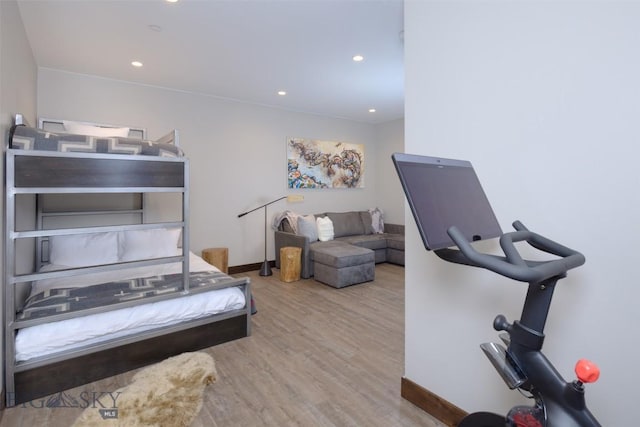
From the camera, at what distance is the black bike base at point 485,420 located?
1.10 m

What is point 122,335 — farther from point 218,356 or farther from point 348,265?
point 348,265

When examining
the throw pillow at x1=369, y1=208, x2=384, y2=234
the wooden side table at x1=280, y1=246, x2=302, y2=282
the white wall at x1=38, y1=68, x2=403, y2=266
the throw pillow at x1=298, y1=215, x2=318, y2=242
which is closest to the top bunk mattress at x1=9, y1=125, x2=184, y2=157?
the white wall at x1=38, y1=68, x2=403, y2=266

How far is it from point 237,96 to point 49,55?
208 centimetres

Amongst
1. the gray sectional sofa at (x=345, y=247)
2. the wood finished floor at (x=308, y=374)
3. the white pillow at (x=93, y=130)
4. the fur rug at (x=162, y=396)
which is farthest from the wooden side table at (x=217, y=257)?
the fur rug at (x=162, y=396)

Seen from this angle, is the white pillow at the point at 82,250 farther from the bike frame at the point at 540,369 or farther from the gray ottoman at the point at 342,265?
the bike frame at the point at 540,369

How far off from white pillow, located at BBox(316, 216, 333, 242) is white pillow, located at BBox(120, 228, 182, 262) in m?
2.21

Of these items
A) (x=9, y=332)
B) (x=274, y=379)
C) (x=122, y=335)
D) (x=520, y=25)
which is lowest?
(x=274, y=379)

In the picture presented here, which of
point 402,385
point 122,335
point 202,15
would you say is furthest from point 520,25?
point 122,335

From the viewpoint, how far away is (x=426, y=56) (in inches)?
68.9

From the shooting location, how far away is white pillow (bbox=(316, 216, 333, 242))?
5113 millimetres

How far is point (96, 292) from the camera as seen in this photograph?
2430mm

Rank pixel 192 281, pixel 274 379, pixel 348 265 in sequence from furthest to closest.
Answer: pixel 348 265 < pixel 192 281 < pixel 274 379

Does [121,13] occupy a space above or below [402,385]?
above

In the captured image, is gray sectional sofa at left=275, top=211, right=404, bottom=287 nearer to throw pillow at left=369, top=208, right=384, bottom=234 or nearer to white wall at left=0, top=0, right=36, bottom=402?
throw pillow at left=369, top=208, right=384, bottom=234
